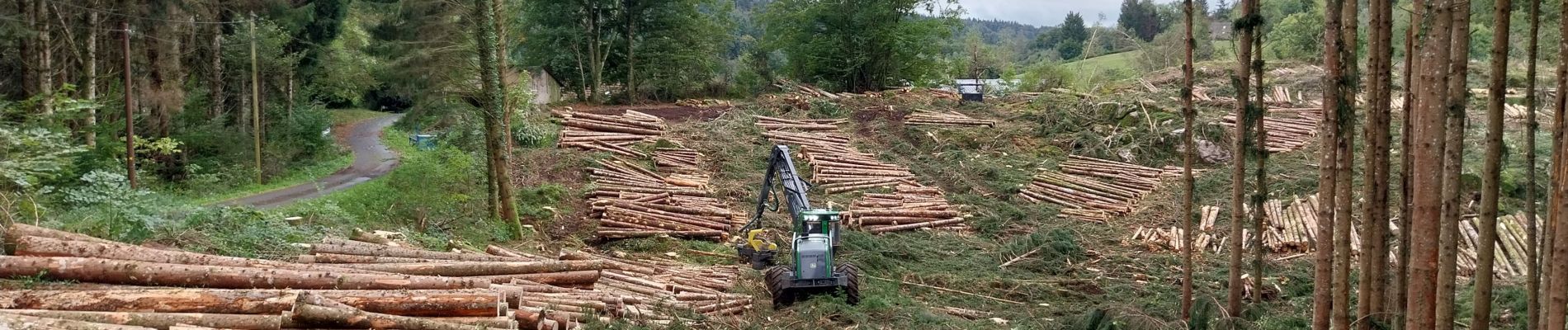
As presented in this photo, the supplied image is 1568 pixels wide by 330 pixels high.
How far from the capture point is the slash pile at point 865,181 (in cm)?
2153

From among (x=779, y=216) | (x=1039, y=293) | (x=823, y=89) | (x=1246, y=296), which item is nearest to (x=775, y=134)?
(x=779, y=216)

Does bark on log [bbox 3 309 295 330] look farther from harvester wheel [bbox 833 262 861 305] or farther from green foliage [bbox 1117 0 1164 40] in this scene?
green foliage [bbox 1117 0 1164 40]

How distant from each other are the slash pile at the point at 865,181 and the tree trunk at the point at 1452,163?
1393 cm

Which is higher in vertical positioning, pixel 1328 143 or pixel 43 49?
pixel 43 49

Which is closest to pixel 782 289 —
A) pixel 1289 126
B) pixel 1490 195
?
pixel 1490 195

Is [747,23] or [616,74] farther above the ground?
[747,23]

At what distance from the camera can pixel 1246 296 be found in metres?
14.7

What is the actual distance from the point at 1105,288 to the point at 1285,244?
4674mm

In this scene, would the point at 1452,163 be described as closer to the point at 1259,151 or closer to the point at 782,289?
the point at 1259,151

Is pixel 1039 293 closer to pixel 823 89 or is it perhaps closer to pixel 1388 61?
pixel 1388 61

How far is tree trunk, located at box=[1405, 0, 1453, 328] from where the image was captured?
6527 millimetres

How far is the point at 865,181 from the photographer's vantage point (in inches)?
965

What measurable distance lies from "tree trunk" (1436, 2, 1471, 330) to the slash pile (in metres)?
13.9

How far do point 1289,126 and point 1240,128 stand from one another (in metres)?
19.1
